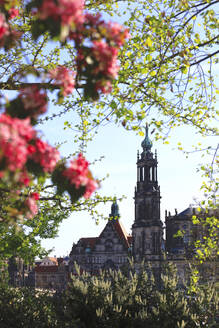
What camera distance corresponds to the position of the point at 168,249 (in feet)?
193

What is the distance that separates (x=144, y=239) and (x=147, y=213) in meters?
3.91

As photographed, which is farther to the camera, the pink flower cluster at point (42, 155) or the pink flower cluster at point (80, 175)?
the pink flower cluster at point (80, 175)

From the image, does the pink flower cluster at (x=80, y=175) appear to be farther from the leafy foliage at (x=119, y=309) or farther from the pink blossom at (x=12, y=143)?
the leafy foliage at (x=119, y=309)

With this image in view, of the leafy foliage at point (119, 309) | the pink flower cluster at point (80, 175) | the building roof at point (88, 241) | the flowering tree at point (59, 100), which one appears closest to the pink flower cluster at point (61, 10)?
the flowering tree at point (59, 100)

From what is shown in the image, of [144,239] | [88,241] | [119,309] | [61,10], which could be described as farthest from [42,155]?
[88,241]

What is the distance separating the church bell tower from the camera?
177 ft

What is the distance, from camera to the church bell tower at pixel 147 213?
177 ft

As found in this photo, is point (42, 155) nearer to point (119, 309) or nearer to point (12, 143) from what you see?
point (12, 143)

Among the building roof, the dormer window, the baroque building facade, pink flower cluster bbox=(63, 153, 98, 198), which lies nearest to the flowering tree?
pink flower cluster bbox=(63, 153, 98, 198)

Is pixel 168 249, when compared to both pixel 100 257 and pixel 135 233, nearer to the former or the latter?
pixel 135 233

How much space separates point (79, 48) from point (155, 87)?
410cm

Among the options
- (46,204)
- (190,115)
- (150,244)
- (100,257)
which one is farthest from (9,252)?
(100,257)

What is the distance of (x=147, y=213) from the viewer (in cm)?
5556

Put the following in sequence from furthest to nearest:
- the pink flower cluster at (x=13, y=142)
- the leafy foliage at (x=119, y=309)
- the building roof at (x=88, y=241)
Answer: the building roof at (x=88, y=241) < the leafy foliage at (x=119, y=309) < the pink flower cluster at (x=13, y=142)
